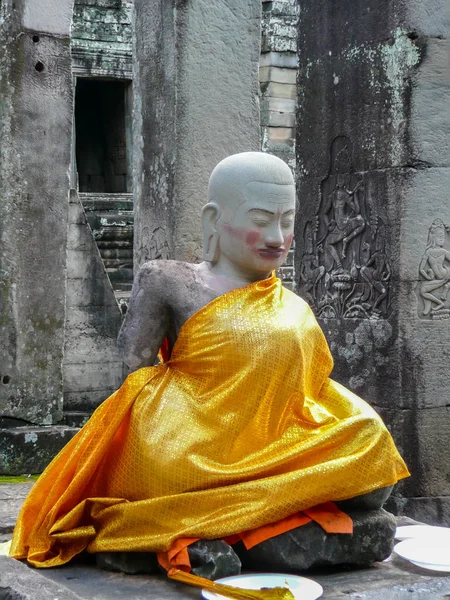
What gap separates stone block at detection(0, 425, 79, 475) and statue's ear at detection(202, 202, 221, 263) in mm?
3069

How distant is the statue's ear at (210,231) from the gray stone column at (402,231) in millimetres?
1810

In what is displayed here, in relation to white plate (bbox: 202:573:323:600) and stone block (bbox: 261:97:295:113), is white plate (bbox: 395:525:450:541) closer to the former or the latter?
white plate (bbox: 202:573:323:600)

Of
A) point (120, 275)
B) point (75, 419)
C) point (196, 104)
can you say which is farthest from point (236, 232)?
point (120, 275)

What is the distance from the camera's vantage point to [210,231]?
4.45m

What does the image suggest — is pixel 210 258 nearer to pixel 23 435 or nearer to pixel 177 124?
pixel 177 124

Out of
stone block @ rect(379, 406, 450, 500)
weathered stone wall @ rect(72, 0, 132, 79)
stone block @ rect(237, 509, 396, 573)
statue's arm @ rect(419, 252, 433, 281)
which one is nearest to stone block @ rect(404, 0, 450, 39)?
statue's arm @ rect(419, 252, 433, 281)

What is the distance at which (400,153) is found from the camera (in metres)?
6.03

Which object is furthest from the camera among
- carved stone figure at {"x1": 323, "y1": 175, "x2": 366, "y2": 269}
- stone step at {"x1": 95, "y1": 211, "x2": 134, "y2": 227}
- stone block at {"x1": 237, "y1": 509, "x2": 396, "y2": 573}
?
stone step at {"x1": 95, "y1": 211, "x2": 134, "y2": 227}

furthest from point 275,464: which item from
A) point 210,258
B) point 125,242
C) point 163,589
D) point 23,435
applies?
point 125,242

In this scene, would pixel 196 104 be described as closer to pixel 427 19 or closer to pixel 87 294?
pixel 427 19

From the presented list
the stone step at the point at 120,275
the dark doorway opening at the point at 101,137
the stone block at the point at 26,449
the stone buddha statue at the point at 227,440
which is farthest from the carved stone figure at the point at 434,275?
the dark doorway opening at the point at 101,137

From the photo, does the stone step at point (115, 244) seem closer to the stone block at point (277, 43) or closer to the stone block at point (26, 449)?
the stone block at point (277, 43)

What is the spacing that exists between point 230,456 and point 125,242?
1015 cm

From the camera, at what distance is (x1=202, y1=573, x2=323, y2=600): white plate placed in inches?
149
